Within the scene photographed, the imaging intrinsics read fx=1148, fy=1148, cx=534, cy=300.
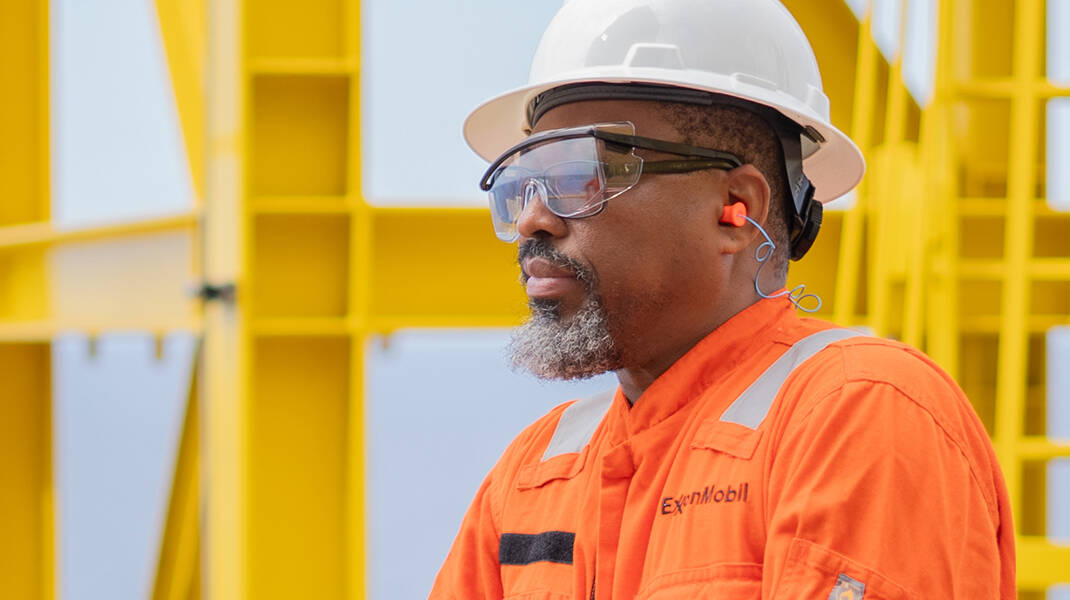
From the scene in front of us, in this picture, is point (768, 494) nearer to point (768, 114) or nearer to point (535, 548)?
point (535, 548)

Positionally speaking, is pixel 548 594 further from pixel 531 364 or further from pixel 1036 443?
pixel 1036 443

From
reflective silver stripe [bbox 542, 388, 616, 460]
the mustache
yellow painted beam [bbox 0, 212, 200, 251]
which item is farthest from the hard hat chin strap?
yellow painted beam [bbox 0, 212, 200, 251]

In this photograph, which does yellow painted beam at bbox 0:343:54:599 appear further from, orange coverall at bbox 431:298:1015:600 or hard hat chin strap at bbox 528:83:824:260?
hard hat chin strap at bbox 528:83:824:260

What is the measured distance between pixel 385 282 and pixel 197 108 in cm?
115

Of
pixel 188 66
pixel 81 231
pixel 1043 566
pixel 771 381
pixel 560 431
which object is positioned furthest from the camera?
pixel 81 231

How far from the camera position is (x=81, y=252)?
213 inches

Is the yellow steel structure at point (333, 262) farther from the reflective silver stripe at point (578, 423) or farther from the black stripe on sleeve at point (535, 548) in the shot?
the black stripe on sleeve at point (535, 548)

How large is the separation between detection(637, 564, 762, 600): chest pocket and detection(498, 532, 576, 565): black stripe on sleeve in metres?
0.37

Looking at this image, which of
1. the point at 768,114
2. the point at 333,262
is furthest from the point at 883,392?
the point at 333,262

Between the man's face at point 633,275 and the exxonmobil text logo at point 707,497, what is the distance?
36 cm

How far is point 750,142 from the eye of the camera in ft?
7.22

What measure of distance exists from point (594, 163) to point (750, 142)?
0.33m

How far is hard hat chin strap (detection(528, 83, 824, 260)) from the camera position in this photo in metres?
2.15

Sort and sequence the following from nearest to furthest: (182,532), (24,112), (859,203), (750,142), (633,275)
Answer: (633,275) → (750,142) → (859,203) → (182,532) → (24,112)
